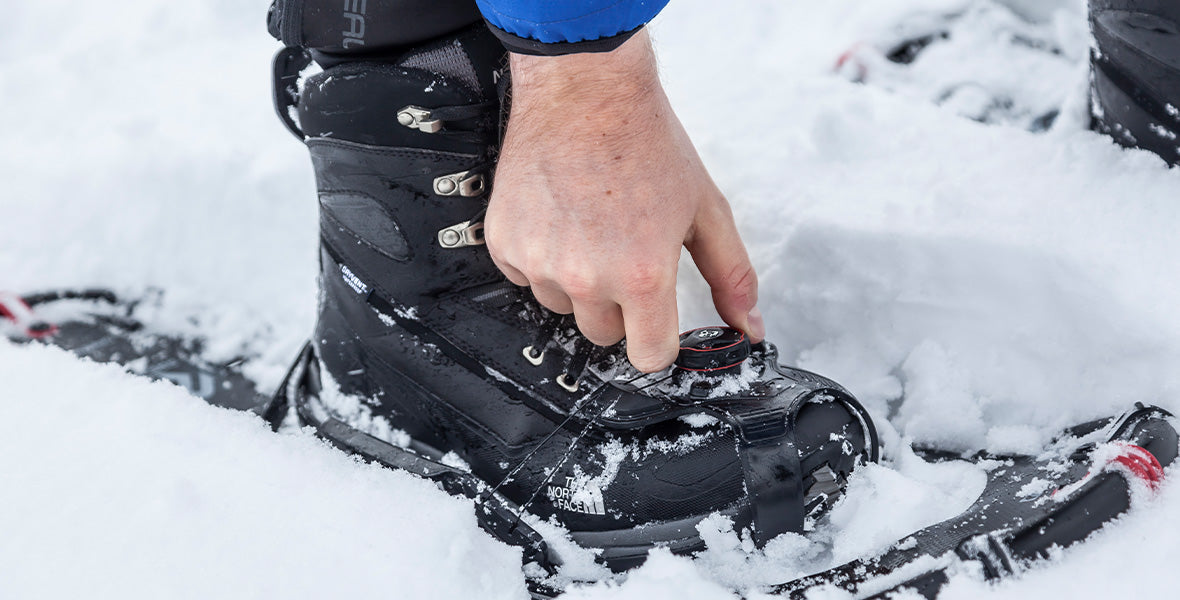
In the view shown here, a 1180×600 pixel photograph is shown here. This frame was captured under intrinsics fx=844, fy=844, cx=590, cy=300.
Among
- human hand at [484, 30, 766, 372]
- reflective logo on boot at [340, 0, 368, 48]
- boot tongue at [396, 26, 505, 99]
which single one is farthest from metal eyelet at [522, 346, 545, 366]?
reflective logo on boot at [340, 0, 368, 48]

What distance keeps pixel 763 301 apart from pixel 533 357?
0.46 metres

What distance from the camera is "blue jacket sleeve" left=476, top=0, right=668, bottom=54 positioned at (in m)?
0.79

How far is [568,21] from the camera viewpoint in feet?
2.61

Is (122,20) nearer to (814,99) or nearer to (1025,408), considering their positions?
(814,99)

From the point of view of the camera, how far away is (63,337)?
1624 mm

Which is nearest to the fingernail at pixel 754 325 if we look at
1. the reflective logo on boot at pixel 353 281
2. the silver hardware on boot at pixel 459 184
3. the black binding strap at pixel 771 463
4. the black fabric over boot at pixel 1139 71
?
the black binding strap at pixel 771 463

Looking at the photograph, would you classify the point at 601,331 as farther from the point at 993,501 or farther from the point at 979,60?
the point at 979,60

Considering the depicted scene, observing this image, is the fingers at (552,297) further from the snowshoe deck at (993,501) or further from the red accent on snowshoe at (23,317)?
the red accent on snowshoe at (23,317)

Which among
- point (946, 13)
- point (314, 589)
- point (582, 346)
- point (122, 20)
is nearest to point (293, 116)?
point (582, 346)

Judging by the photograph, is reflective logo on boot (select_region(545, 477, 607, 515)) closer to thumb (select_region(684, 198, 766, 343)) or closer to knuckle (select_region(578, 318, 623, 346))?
knuckle (select_region(578, 318, 623, 346))

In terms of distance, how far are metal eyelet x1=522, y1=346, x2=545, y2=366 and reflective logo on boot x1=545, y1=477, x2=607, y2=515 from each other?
0.15m

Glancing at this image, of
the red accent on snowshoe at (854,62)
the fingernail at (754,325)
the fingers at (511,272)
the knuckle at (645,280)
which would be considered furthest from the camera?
the red accent on snowshoe at (854,62)

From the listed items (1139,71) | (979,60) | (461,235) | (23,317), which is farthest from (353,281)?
(979,60)

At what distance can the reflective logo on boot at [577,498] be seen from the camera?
Result: 3.46ft
